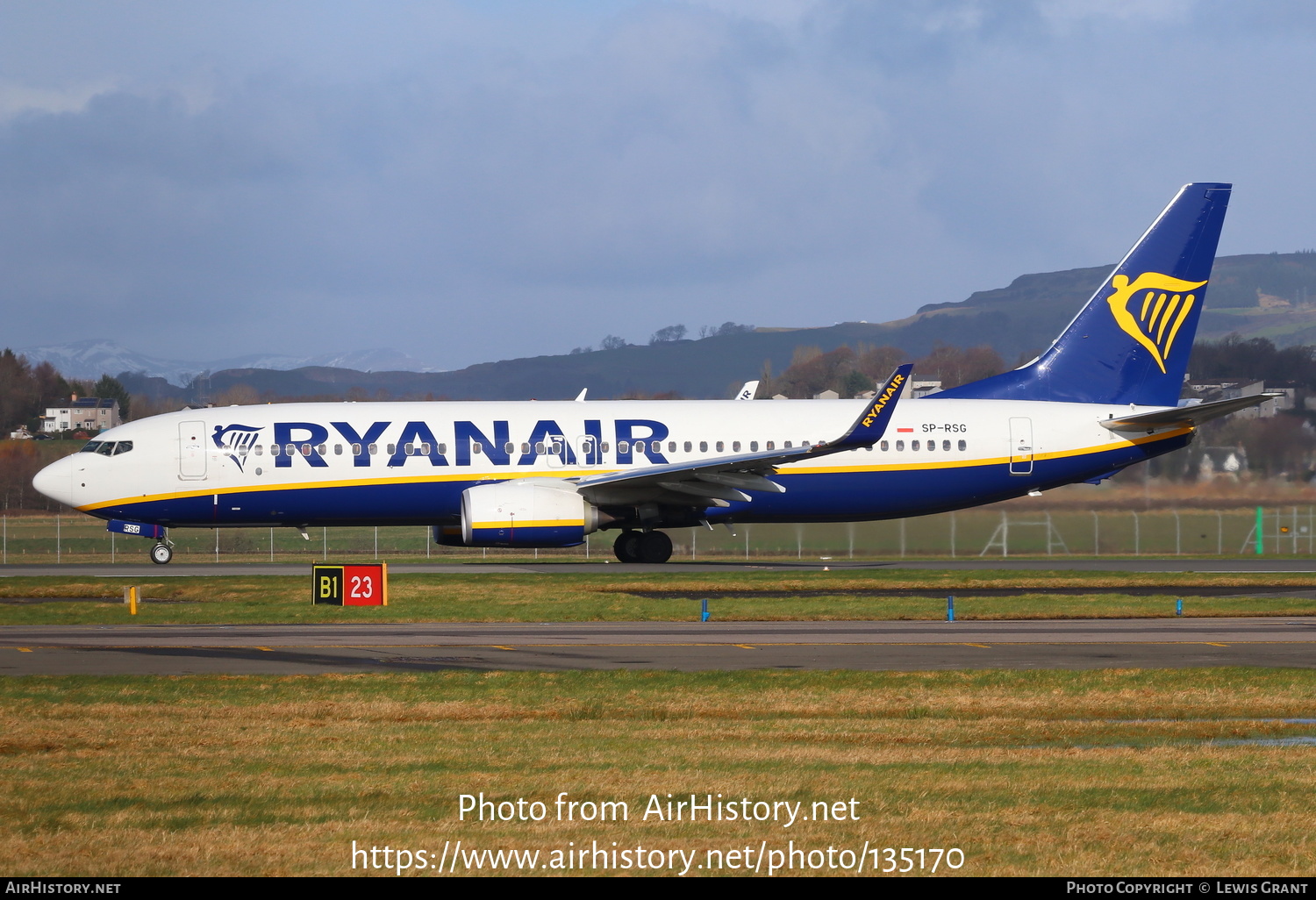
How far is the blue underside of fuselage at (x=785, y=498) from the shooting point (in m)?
34.5

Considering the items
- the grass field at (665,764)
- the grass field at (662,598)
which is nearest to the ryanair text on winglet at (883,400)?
the grass field at (662,598)

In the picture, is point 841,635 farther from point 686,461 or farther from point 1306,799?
point 686,461

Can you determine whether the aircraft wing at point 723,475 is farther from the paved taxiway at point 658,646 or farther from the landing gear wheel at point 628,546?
the paved taxiway at point 658,646

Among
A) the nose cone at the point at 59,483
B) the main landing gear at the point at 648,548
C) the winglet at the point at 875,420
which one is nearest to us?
the winglet at the point at 875,420

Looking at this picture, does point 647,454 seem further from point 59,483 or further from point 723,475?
point 59,483

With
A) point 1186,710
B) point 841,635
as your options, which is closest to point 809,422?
point 841,635

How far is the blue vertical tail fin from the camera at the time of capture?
37.5 metres

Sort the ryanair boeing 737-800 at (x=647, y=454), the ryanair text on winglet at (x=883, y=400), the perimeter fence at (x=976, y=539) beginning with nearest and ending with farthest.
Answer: the ryanair text on winglet at (x=883, y=400) < the ryanair boeing 737-800 at (x=647, y=454) < the perimeter fence at (x=976, y=539)

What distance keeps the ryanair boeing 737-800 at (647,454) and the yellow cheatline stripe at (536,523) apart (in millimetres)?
41

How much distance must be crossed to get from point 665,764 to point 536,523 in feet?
69.8

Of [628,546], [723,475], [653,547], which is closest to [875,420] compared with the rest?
[723,475]

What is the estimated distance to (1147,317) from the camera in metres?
37.6

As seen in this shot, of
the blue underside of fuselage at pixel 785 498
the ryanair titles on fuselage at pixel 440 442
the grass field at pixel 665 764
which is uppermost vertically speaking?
the ryanair titles on fuselage at pixel 440 442

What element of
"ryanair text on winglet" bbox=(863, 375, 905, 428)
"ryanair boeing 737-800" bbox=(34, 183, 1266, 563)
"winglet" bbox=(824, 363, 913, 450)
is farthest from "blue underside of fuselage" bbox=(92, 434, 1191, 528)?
"ryanair text on winglet" bbox=(863, 375, 905, 428)
